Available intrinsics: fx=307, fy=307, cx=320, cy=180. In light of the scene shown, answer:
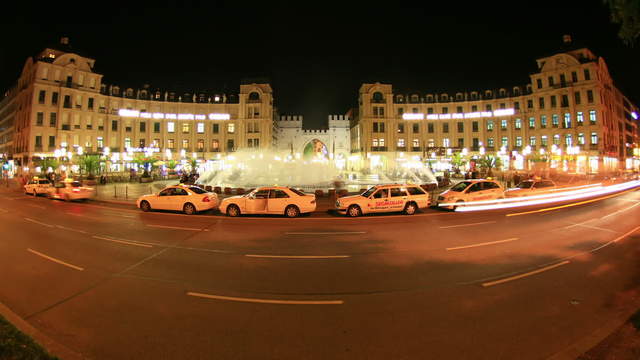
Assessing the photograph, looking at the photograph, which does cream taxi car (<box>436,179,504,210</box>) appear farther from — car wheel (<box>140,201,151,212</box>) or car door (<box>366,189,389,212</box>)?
car wheel (<box>140,201,151,212</box>)

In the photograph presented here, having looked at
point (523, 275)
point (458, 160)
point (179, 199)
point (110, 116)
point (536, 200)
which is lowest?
point (523, 275)

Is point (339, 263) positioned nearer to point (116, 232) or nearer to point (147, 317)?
point (147, 317)

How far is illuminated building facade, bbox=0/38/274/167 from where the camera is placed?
2069 inches

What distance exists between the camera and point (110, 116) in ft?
201

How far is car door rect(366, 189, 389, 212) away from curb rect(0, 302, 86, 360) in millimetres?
12914

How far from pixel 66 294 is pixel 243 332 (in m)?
4.02

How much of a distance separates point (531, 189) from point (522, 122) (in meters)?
47.7

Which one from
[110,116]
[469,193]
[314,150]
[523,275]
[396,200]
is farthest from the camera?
[314,150]

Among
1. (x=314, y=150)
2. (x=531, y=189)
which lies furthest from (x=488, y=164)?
(x=314, y=150)

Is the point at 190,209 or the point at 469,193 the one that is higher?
the point at 469,193

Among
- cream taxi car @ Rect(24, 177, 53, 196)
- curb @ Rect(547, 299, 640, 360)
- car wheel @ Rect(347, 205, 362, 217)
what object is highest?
cream taxi car @ Rect(24, 177, 53, 196)

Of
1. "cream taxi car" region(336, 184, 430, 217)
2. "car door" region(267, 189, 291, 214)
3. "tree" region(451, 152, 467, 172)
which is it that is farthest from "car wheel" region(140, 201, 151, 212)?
"tree" region(451, 152, 467, 172)

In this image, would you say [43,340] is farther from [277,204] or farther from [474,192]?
[474,192]

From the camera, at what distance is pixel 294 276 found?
6953 mm
